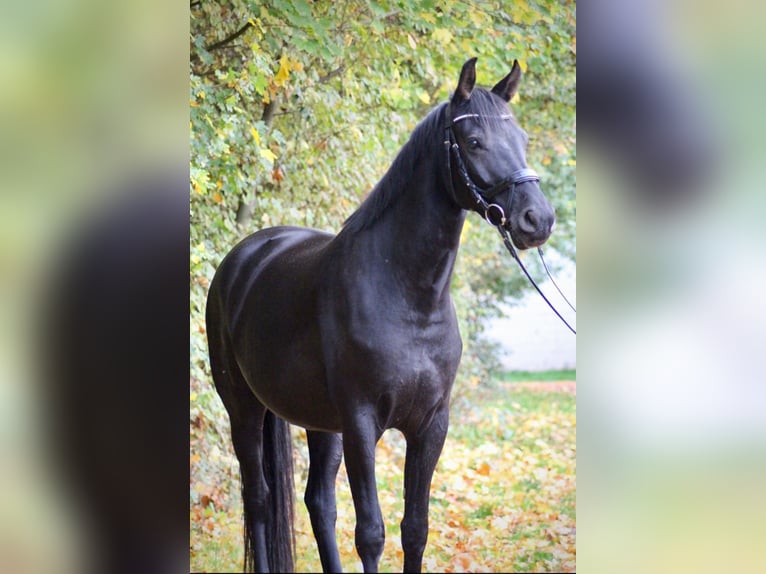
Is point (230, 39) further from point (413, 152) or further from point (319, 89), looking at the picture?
point (413, 152)

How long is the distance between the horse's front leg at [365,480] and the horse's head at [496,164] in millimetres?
783

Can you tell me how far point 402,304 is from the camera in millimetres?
2762

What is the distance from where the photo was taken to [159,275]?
5.76 ft

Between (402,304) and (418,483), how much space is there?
25.4 inches

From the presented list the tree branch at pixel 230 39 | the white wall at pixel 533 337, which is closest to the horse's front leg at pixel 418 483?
the tree branch at pixel 230 39

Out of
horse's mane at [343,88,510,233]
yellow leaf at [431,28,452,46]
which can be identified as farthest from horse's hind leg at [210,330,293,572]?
yellow leaf at [431,28,452,46]

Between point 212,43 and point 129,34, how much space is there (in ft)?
6.84

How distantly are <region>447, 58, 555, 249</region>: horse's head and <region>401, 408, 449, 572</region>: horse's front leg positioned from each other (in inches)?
29.5

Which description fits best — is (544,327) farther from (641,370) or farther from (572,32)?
(641,370)

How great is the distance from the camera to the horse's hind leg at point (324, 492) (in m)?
3.36

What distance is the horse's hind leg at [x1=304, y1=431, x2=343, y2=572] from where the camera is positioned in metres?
3.36

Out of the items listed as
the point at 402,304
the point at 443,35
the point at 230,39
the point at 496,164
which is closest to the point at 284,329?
the point at 402,304

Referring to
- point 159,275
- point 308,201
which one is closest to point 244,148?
point 308,201

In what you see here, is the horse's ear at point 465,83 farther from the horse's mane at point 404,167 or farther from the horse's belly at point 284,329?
the horse's belly at point 284,329
